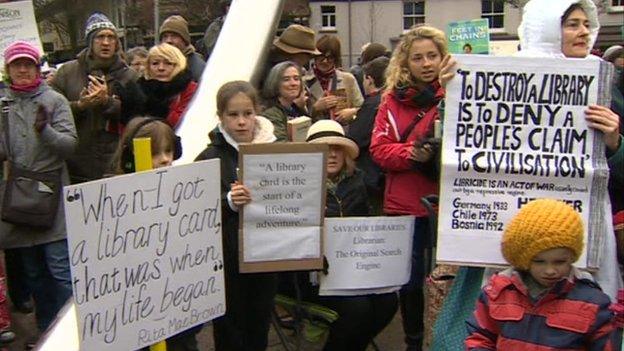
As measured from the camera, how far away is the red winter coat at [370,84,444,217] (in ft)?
13.3

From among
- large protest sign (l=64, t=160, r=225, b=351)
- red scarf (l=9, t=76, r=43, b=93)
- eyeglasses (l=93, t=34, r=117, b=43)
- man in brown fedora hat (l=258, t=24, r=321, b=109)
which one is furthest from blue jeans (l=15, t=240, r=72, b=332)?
man in brown fedora hat (l=258, t=24, r=321, b=109)

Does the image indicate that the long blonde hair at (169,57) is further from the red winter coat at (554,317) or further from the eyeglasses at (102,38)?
the red winter coat at (554,317)

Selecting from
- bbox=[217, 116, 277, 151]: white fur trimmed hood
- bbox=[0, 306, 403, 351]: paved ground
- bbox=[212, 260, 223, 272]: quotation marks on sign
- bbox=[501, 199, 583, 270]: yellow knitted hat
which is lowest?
bbox=[0, 306, 403, 351]: paved ground

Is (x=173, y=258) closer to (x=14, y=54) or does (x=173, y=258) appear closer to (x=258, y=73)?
(x=14, y=54)

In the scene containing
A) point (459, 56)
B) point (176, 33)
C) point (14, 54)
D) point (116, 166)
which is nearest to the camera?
point (459, 56)

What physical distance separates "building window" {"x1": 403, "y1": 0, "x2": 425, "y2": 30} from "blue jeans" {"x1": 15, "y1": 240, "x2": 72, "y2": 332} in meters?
31.6

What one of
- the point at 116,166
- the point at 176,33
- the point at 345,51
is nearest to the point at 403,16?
the point at 345,51

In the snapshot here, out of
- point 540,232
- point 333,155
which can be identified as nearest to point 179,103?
point 333,155

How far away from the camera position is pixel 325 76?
22.6 feet

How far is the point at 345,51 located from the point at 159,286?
1292 inches

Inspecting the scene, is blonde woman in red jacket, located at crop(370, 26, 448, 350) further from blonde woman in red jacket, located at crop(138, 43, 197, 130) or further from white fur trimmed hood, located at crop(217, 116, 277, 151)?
blonde woman in red jacket, located at crop(138, 43, 197, 130)

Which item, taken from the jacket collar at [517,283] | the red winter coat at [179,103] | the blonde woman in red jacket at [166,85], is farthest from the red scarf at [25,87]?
the jacket collar at [517,283]

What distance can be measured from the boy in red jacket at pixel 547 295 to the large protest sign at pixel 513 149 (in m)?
0.32

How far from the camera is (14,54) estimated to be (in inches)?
182
